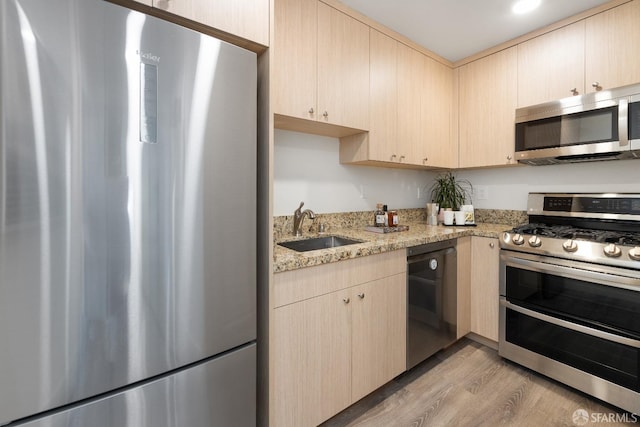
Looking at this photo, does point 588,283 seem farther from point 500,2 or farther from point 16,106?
point 16,106

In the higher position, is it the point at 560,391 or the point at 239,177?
the point at 239,177

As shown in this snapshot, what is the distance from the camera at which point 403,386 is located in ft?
5.97

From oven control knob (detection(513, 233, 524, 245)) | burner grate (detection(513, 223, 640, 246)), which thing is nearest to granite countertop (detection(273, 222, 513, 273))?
oven control knob (detection(513, 233, 524, 245))

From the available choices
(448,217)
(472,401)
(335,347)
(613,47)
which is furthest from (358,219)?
(613,47)

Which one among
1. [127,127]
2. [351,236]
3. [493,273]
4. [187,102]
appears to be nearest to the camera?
[127,127]

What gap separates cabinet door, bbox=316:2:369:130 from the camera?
1710 millimetres

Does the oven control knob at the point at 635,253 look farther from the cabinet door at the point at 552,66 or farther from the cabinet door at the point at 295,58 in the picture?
the cabinet door at the point at 295,58

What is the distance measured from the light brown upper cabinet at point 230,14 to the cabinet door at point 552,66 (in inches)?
82.8

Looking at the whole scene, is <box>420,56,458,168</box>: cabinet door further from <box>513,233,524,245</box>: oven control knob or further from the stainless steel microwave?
<box>513,233,524,245</box>: oven control knob

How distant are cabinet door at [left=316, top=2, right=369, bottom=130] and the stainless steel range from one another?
1.40m

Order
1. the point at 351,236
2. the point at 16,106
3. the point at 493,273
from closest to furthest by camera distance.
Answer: the point at 16,106
the point at 351,236
the point at 493,273

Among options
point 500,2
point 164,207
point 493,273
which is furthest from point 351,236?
point 500,2

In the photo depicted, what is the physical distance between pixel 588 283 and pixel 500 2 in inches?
70.2

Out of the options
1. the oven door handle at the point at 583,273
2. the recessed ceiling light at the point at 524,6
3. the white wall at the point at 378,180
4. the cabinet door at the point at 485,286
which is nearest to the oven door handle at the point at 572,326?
the cabinet door at the point at 485,286
